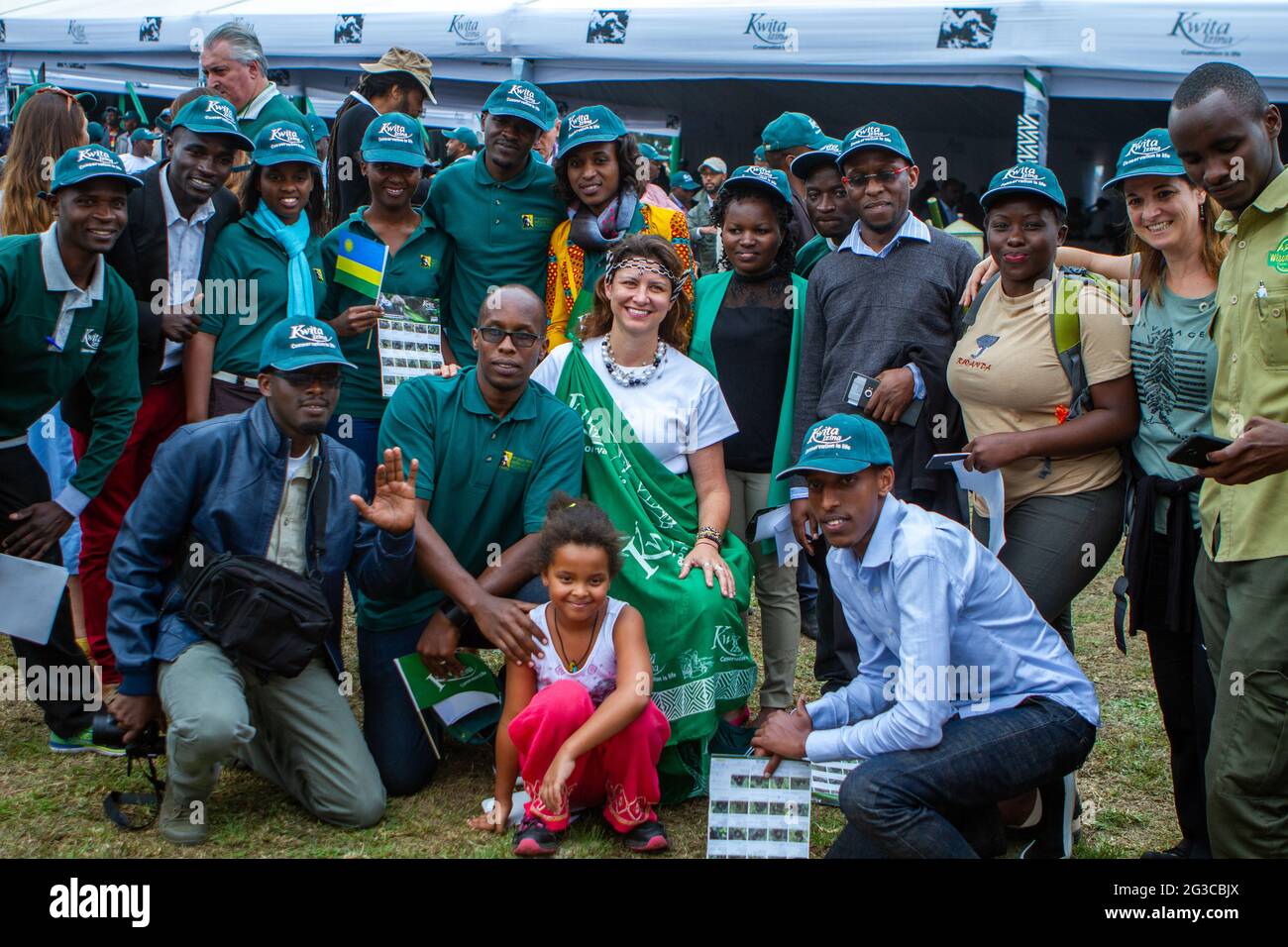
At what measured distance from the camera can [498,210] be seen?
4.87 meters

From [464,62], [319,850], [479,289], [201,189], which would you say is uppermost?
[464,62]

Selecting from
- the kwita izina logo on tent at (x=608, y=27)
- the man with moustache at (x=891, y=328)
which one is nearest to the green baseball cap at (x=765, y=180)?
the man with moustache at (x=891, y=328)

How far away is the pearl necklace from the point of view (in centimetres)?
442

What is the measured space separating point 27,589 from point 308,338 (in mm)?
1310

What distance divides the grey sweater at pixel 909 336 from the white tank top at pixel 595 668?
1.12m

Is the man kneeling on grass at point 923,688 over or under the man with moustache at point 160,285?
under

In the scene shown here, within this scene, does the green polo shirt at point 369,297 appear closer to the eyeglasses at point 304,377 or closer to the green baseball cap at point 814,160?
the eyeglasses at point 304,377

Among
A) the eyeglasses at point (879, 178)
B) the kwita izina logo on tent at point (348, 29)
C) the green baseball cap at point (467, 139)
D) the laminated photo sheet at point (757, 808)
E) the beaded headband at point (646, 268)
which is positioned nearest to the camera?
the laminated photo sheet at point (757, 808)

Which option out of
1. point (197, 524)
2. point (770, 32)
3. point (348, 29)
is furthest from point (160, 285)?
point (348, 29)

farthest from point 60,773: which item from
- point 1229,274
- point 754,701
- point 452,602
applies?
point 1229,274

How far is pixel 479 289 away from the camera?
16.0ft

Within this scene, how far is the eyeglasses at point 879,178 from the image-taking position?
425cm

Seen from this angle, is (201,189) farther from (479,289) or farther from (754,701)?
(754,701)

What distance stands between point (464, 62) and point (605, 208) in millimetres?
8629
